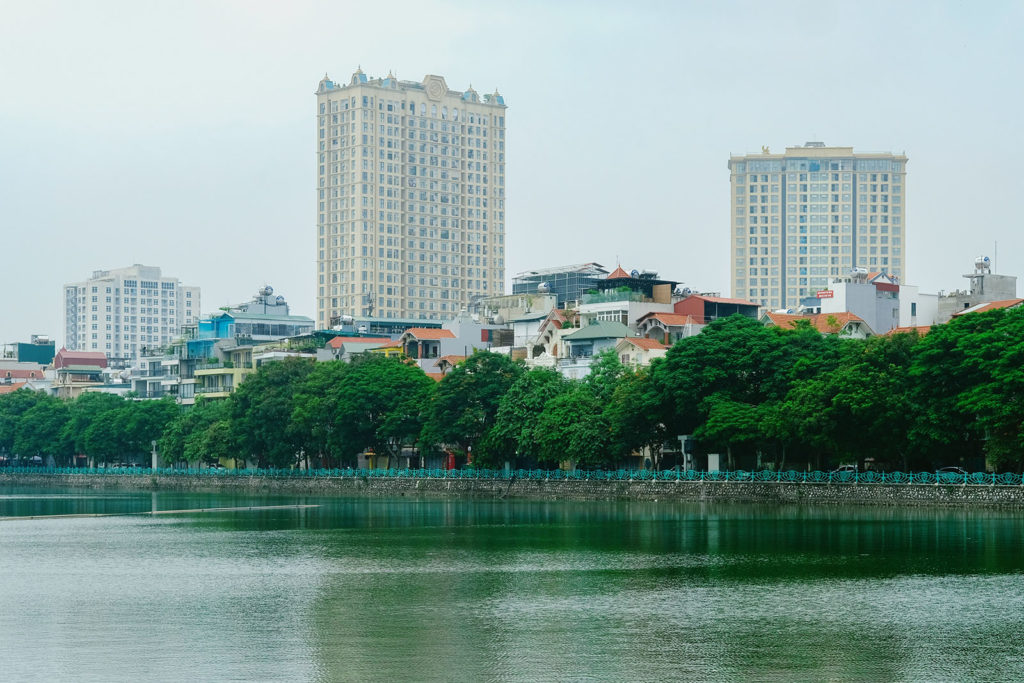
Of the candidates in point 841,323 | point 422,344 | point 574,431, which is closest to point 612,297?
point 841,323

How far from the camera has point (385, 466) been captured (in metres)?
120

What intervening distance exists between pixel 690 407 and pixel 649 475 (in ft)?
16.9

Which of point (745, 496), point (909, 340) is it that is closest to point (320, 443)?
point (745, 496)

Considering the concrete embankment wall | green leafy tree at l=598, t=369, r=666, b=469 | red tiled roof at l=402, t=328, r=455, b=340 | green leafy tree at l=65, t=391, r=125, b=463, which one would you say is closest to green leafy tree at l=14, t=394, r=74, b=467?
green leafy tree at l=65, t=391, r=125, b=463

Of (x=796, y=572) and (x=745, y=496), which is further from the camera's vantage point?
(x=745, y=496)

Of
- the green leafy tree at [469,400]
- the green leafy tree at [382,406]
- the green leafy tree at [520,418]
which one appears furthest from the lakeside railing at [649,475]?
the green leafy tree at [469,400]

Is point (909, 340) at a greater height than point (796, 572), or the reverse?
point (909, 340)

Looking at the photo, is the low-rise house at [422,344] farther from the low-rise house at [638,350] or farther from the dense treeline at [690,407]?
the low-rise house at [638,350]

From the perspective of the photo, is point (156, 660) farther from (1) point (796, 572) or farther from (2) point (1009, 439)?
(2) point (1009, 439)

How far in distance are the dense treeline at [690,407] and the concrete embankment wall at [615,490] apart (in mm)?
1883

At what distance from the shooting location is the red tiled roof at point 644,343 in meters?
105

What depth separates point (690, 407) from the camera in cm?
8419

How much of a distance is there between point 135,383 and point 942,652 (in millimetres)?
147779

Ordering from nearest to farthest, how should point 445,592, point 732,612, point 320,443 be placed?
point 732,612
point 445,592
point 320,443
